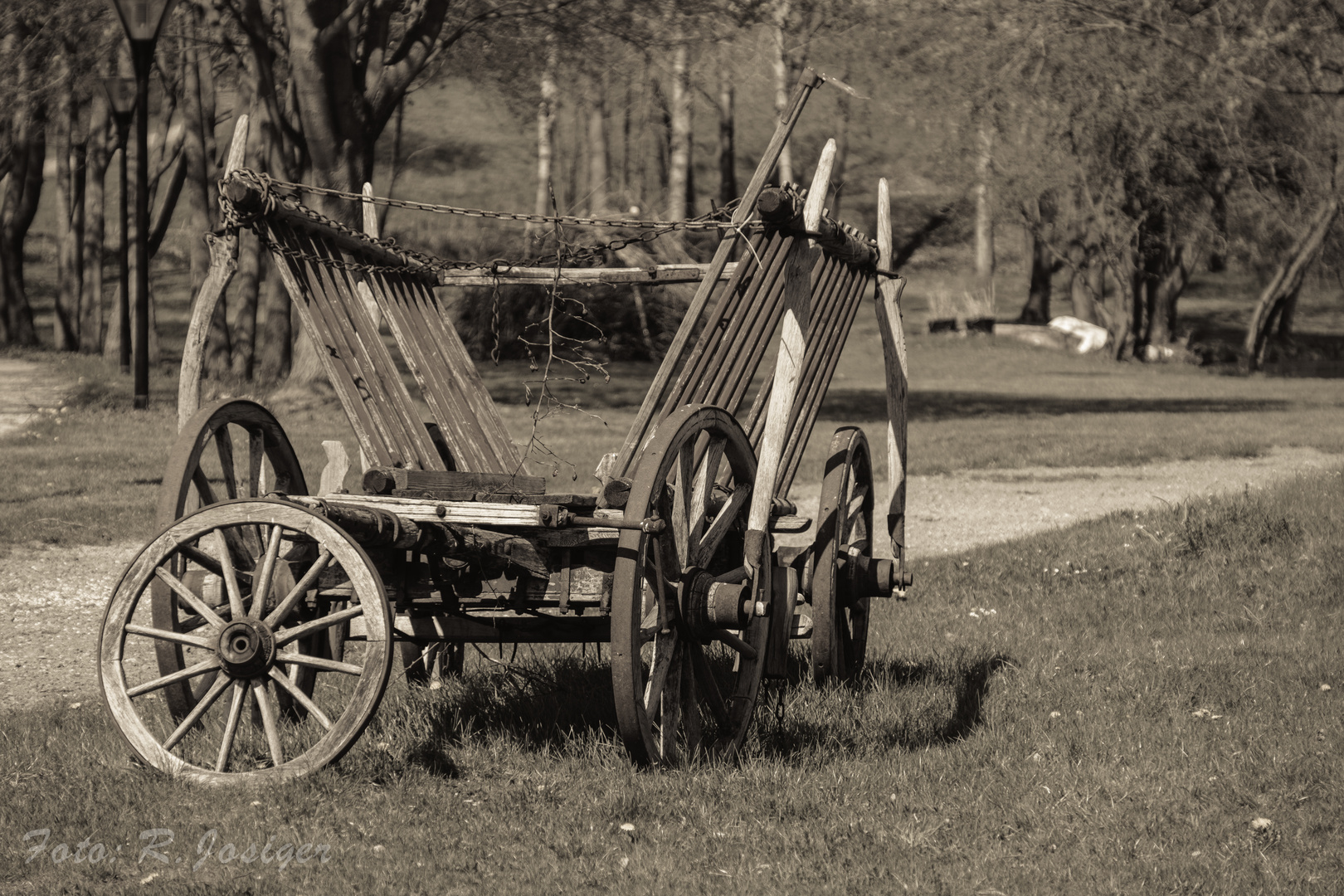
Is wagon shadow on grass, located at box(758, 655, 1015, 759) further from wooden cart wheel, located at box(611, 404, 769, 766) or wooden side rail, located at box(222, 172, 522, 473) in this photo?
wooden side rail, located at box(222, 172, 522, 473)

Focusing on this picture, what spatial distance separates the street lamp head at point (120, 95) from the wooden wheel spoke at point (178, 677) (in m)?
17.2

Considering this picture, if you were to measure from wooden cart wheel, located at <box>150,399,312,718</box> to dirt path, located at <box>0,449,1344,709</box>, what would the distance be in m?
0.59

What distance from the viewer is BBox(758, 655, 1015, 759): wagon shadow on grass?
17.2 feet

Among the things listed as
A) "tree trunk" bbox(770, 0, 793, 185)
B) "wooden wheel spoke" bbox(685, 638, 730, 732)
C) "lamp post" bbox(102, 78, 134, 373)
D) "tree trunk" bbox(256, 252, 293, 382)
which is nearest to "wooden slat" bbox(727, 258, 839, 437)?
"wooden wheel spoke" bbox(685, 638, 730, 732)

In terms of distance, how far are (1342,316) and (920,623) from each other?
42806 millimetres

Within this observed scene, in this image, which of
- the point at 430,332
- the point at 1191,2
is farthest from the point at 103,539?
the point at 1191,2

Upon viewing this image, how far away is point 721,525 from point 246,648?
5.44ft

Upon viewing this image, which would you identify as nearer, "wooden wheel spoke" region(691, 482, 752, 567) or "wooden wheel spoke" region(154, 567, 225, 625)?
"wooden wheel spoke" region(154, 567, 225, 625)

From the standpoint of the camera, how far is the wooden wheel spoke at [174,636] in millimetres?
4207

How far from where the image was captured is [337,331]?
5.34 m

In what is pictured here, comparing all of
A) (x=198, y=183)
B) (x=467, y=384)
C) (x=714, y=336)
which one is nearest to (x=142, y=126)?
(x=198, y=183)

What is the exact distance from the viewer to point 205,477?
17.8 ft

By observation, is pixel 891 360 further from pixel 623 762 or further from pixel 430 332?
pixel 623 762

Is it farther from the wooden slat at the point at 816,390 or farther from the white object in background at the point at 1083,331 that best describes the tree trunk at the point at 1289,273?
the wooden slat at the point at 816,390
